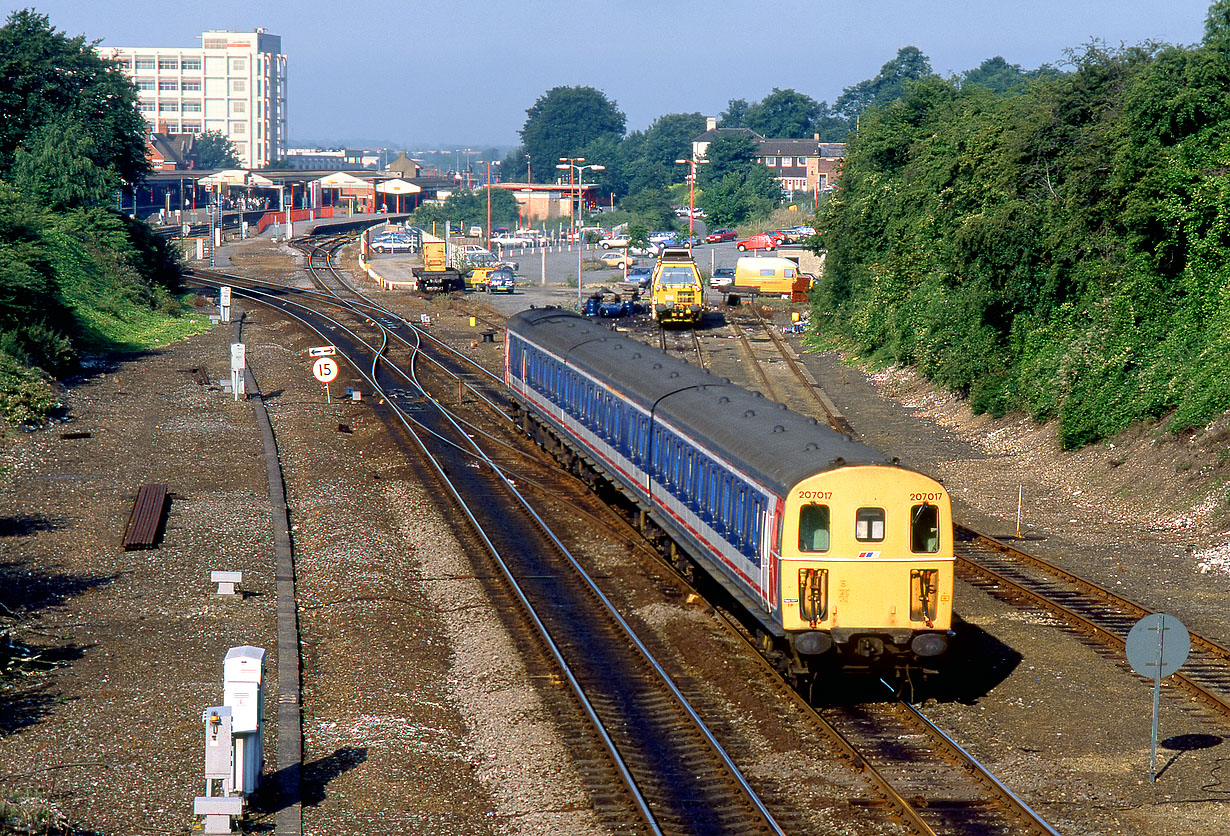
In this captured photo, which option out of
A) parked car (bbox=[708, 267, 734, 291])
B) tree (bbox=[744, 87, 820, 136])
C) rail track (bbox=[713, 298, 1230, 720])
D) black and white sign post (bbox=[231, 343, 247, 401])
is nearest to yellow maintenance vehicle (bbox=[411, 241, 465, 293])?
parked car (bbox=[708, 267, 734, 291])

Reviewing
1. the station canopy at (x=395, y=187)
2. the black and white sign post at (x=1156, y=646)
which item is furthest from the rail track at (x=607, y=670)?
the station canopy at (x=395, y=187)

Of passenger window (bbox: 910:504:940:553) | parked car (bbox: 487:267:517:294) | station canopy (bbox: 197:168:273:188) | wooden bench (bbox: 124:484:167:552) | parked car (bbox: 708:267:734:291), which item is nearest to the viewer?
passenger window (bbox: 910:504:940:553)

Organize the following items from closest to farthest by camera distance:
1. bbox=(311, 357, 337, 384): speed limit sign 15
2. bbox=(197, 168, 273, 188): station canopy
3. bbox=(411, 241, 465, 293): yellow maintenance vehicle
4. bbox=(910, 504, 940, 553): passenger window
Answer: bbox=(910, 504, 940, 553): passenger window, bbox=(311, 357, 337, 384): speed limit sign 15, bbox=(411, 241, 465, 293): yellow maintenance vehicle, bbox=(197, 168, 273, 188): station canopy

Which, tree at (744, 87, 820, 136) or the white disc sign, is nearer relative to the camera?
the white disc sign

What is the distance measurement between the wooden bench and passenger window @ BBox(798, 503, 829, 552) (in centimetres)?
1254

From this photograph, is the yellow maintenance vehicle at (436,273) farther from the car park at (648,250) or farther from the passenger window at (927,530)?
the passenger window at (927,530)

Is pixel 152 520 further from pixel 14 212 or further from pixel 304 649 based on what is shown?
pixel 14 212

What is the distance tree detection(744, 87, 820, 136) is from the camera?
7264 inches

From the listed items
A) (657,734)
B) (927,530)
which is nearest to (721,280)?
(927,530)

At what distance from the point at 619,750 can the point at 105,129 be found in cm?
5465

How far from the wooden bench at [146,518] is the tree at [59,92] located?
37505 mm

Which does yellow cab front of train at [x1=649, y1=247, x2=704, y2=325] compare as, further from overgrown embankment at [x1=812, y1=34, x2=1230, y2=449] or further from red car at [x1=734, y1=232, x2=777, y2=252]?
red car at [x1=734, y1=232, x2=777, y2=252]

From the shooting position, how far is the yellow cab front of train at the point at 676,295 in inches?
2133

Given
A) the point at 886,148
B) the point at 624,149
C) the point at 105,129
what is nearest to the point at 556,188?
the point at 624,149
